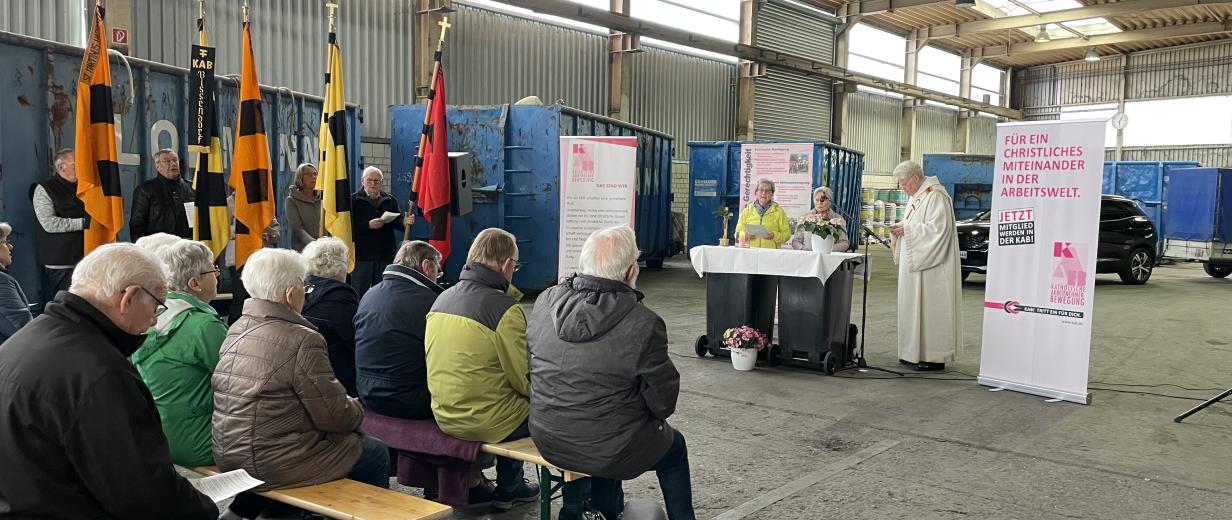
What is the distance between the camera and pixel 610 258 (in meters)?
3.43

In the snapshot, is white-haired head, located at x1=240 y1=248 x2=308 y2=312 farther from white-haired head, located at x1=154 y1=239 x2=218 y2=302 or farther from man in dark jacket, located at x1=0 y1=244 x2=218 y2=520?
man in dark jacket, located at x1=0 y1=244 x2=218 y2=520

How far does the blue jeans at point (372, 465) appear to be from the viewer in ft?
11.7

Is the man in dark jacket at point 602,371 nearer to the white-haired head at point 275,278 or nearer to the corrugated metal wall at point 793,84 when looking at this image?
the white-haired head at point 275,278

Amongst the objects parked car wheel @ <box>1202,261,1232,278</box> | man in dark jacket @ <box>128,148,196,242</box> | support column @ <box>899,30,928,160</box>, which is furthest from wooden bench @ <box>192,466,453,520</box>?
support column @ <box>899,30,928,160</box>

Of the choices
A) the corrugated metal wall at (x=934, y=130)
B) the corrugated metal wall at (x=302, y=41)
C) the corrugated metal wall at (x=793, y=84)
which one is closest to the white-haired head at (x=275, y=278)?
the corrugated metal wall at (x=302, y=41)

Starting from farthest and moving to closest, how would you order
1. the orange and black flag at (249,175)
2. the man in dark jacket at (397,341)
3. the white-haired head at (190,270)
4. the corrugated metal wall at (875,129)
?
1. the corrugated metal wall at (875,129)
2. the orange and black flag at (249,175)
3. the man in dark jacket at (397,341)
4. the white-haired head at (190,270)

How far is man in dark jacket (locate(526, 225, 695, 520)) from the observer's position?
331 cm

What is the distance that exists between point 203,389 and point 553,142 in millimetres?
9099

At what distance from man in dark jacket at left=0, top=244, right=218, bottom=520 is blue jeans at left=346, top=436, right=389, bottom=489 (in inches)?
50.5

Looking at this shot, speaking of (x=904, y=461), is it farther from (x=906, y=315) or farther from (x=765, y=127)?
(x=765, y=127)

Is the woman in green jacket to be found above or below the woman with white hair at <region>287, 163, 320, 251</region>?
below

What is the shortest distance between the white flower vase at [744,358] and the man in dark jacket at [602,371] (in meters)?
4.11

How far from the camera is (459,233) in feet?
40.7

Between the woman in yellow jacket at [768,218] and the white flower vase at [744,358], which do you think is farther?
the woman in yellow jacket at [768,218]
